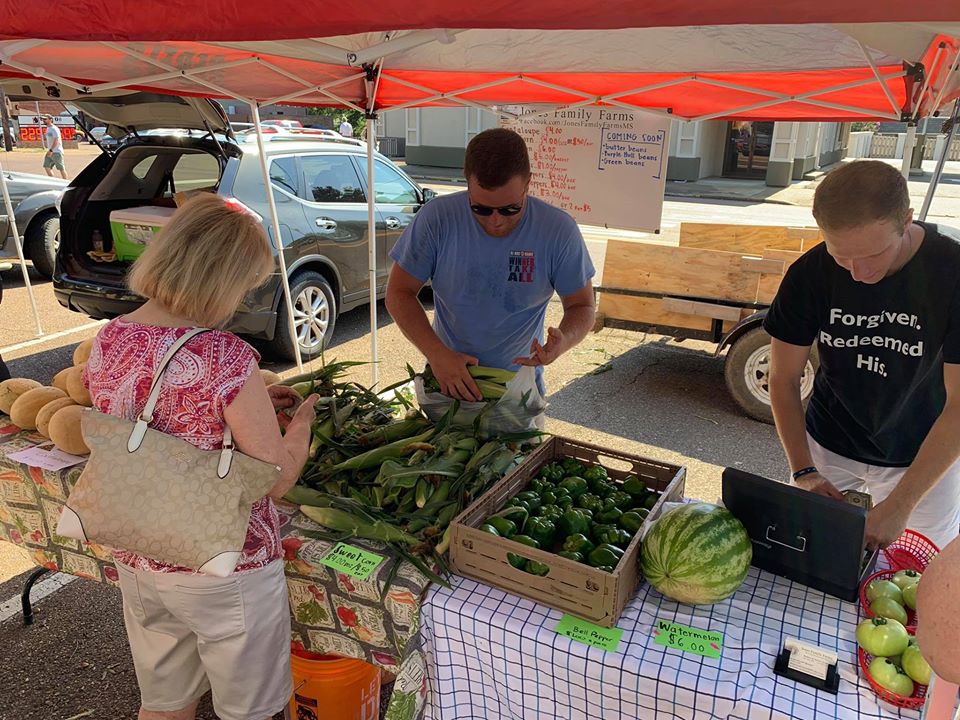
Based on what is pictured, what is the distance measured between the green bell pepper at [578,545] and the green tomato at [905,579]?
782mm

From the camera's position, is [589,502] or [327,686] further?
[327,686]

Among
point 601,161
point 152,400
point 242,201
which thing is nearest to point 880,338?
point 152,400

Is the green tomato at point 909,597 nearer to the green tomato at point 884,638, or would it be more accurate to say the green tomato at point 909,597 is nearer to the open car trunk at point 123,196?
the green tomato at point 884,638

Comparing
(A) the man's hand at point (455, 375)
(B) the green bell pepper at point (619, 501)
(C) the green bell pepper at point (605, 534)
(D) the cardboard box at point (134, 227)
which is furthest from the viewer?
(D) the cardboard box at point (134, 227)

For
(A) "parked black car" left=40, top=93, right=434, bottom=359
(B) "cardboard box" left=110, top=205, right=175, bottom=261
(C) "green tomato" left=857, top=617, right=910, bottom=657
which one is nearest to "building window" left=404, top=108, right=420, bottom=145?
(A) "parked black car" left=40, top=93, right=434, bottom=359

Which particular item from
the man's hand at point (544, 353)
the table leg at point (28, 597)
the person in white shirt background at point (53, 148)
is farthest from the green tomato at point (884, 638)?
the person in white shirt background at point (53, 148)

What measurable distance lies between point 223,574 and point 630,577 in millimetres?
1051

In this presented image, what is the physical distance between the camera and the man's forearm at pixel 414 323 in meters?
2.91

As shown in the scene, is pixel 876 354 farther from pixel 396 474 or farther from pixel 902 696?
pixel 396 474

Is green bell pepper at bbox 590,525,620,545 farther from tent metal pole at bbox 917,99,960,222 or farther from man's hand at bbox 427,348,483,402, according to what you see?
tent metal pole at bbox 917,99,960,222

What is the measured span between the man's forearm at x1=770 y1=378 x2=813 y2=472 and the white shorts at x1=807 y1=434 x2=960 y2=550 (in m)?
0.18

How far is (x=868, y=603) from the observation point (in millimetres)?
1813

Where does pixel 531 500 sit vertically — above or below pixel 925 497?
above

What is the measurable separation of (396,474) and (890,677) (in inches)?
54.0
